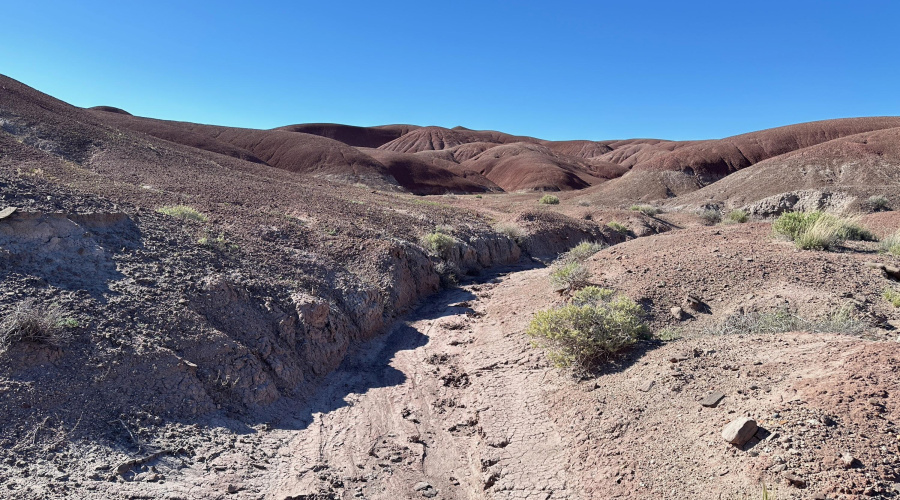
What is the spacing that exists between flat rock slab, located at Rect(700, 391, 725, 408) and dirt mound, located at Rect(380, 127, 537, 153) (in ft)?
316

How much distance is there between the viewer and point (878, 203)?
23359 millimetres

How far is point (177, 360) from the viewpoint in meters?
5.34

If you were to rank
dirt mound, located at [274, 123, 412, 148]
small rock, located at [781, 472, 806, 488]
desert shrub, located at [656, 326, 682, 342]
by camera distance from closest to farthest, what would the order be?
small rock, located at [781, 472, 806, 488] → desert shrub, located at [656, 326, 682, 342] → dirt mound, located at [274, 123, 412, 148]

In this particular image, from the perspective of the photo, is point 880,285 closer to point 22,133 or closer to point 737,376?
point 737,376

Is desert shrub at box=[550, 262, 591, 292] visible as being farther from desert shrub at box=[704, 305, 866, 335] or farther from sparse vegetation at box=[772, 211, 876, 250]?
sparse vegetation at box=[772, 211, 876, 250]

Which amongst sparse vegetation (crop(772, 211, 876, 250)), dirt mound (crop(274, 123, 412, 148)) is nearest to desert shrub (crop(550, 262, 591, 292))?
sparse vegetation (crop(772, 211, 876, 250))

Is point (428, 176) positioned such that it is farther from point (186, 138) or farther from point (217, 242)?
point (217, 242)

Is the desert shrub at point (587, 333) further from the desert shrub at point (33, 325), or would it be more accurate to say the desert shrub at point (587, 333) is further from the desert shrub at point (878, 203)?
the desert shrub at point (878, 203)

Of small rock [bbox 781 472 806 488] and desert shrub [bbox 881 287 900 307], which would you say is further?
desert shrub [bbox 881 287 900 307]

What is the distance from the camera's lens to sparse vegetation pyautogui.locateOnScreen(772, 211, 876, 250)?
25.5 feet

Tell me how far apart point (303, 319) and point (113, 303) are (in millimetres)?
2258

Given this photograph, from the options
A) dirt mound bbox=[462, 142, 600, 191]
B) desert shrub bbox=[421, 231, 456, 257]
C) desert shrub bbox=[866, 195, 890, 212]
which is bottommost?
desert shrub bbox=[421, 231, 456, 257]

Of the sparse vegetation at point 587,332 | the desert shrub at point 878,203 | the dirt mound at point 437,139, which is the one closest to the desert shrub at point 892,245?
the sparse vegetation at point 587,332

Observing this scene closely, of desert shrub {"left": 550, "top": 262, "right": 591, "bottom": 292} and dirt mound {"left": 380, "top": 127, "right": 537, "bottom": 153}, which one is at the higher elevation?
dirt mound {"left": 380, "top": 127, "right": 537, "bottom": 153}
